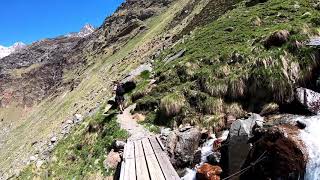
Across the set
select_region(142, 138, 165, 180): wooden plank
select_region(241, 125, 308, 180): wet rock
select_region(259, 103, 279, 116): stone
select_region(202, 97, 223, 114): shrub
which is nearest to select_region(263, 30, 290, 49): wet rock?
select_region(202, 97, 223, 114): shrub

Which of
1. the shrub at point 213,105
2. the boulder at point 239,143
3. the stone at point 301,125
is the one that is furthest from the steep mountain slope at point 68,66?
the stone at point 301,125

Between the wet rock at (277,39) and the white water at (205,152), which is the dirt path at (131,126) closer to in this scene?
the white water at (205,152)

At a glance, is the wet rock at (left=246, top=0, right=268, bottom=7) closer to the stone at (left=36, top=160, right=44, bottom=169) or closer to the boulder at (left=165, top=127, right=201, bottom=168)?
the boulder at (left=165, top=127, right=201, bottom=168)

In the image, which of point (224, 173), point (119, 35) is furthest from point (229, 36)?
point (119, 35)

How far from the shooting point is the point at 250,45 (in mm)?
24375

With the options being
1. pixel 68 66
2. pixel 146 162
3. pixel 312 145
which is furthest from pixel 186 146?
pixel 68 66

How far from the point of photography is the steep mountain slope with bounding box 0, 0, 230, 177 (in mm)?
64688

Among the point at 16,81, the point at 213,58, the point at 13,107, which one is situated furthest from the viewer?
the point at 16,81

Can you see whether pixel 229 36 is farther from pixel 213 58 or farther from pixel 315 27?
pixel 315 27

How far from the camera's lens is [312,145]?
13773mm

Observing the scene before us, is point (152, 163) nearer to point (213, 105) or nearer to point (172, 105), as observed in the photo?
point (213, 105)

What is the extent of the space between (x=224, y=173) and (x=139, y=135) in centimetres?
780

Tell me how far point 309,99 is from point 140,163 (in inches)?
294

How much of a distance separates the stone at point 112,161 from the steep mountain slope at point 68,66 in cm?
1860
